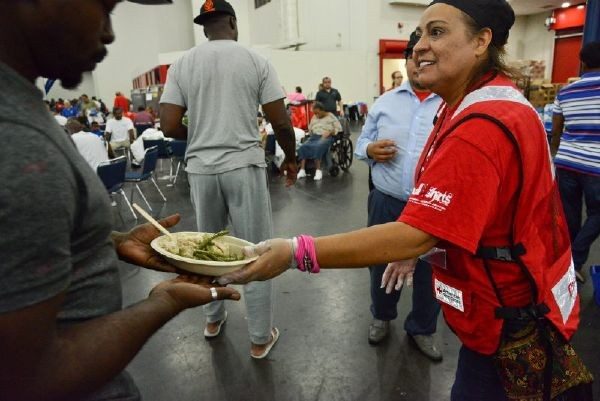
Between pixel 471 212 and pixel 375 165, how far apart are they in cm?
153

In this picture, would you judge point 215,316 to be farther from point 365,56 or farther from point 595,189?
point 365,56

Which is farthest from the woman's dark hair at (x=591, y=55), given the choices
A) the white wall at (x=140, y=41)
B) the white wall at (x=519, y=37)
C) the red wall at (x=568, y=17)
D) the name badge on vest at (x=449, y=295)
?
the white wall at (x=140, y=41)

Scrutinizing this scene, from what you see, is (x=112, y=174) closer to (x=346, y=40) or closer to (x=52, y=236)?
(x=52, y=236)

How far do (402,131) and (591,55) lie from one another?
1.68 meters

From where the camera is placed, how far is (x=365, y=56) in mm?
18141

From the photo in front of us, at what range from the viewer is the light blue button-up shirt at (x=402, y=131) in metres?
2.25

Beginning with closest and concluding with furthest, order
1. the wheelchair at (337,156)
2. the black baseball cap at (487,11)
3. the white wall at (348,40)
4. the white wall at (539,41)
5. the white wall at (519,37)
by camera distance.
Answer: the black baseball cap at (487,11), the wheelchair at (337,156), the white wall at (348,40), the white wall at (539,41), the white wall at (519,37)

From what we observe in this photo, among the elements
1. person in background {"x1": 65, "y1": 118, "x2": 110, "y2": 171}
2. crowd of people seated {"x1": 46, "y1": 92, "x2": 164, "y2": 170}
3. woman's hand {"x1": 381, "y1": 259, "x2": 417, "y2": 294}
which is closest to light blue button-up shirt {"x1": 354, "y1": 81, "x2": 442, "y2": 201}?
woman's hand {"x1": 381, "y1": 259, "x2": 417, "y2": 294}

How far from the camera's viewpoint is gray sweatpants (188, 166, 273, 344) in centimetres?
233

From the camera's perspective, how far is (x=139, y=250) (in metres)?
1.23

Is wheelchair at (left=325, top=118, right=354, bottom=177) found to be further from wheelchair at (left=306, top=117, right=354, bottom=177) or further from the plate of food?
the plate of food

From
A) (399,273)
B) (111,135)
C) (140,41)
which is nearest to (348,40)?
(111,135)

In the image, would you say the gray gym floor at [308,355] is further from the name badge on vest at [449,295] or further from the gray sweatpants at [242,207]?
the name badge on vest at [449,295]

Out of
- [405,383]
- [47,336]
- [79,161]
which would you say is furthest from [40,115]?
[405,383]
